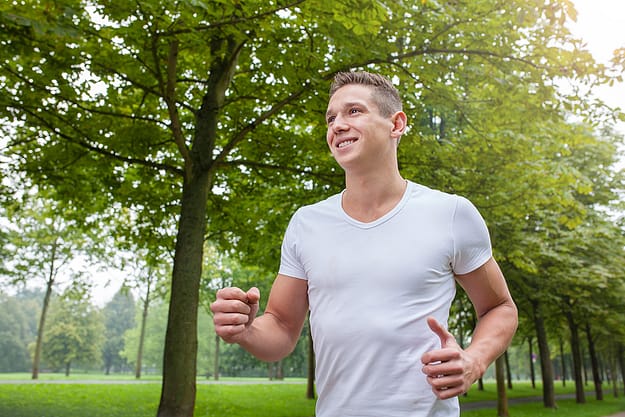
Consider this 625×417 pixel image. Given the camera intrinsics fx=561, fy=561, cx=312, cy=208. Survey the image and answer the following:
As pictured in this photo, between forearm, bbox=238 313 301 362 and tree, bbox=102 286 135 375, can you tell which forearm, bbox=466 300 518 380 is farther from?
tree, bbox=102 286 135 375

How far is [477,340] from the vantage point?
5.58 ft

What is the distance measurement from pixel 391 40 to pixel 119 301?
9655 cm

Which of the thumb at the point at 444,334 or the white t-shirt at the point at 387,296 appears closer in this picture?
the thumb at the point at 444,334

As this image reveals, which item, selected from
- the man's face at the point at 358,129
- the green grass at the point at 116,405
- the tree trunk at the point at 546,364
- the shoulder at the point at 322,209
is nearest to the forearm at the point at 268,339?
the shoulder at the point at 322,209

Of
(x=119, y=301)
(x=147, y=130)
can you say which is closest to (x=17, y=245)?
(x=147, y=130)

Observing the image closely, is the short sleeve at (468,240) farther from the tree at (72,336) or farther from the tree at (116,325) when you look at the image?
the tree at (116,325)

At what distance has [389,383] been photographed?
1.60m

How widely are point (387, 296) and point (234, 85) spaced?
8.86 metres

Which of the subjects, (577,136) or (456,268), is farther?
(577,136)

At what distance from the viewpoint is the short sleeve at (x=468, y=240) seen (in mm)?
Answer: 1731

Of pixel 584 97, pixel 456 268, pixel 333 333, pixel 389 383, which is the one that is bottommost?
pixel 389 383

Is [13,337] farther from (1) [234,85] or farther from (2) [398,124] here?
(2) [398,124]

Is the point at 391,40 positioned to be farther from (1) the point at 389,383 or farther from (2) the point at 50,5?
(1) the point at 389,383

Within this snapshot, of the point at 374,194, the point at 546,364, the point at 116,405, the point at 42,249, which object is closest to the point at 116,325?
the point at 42,249
